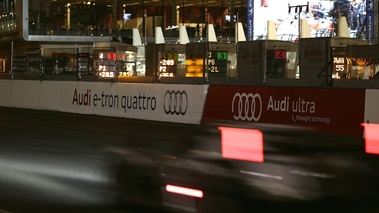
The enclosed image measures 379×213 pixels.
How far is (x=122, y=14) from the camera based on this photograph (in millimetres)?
60062

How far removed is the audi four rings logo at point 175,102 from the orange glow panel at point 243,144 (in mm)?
14029

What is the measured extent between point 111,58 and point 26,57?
236 inches

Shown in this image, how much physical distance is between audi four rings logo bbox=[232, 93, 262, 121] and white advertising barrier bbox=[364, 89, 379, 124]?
306 cm

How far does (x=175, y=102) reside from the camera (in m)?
19.5

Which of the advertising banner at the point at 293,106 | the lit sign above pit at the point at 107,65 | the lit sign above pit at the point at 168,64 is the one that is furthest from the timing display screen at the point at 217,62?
the lit sign above pit at the point at 107,65

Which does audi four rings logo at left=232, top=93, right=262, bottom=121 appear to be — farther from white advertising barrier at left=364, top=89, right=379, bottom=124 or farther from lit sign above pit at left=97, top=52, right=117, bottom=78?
lit sign above pit at left=97, top=52, right=117, bottom=78

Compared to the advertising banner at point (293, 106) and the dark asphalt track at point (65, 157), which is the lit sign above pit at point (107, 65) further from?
the advertising banner at point (293, 106)

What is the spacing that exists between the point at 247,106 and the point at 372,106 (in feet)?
12.2

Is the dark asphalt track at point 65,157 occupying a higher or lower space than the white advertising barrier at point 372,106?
lower

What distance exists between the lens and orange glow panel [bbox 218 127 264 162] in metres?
4.59

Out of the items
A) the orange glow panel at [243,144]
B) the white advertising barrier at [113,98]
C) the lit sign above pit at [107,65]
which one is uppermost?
the lit sign above pit at [107,65]

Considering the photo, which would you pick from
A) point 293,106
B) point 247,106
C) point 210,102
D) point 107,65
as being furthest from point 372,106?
point 107,65

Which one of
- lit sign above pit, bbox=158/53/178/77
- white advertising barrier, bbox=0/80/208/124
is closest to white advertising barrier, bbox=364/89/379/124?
white advertising barrier, bbox=0/80/208/124

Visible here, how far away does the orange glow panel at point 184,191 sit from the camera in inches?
203
